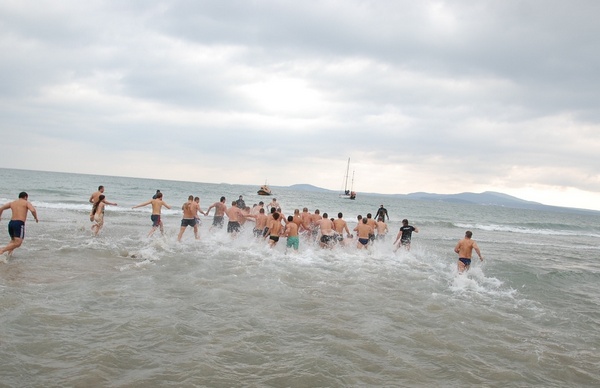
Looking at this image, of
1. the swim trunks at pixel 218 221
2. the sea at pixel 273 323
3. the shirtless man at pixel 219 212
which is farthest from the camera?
the swim trunks at pixel 218 221

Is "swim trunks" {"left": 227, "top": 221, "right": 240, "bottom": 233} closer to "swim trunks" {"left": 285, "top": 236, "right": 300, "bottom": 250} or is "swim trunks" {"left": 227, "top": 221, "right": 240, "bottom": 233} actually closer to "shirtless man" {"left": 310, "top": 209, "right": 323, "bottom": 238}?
"shirtless man" {"left": 310, "top": 209, "right": 323, "bottom": 238}

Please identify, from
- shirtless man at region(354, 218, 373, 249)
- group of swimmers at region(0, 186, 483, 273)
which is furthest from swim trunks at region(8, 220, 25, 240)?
shirtless man at region(354, 218, 373, 249)

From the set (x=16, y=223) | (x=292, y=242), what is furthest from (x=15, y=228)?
(x=292, y=242)

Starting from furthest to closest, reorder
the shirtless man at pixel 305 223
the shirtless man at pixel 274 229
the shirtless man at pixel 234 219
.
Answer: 1. the shirtless man at pixel 305 223
2. the shirtless man at pixel 234 219
3. the shirtless man at pixel 274 229

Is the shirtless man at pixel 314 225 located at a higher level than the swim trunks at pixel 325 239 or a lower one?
higher

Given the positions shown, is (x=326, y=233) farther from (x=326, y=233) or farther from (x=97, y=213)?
(x=97, y=213)

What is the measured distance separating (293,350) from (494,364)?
287cm

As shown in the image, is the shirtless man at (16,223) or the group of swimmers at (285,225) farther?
the group of swimmers at (285,225)

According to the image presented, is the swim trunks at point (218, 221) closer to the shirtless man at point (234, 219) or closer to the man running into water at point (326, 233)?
the shirtless man at point (234, 219)

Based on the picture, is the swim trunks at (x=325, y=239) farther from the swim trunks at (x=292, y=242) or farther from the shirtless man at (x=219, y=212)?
the shirtless man at (x=219, y=212)

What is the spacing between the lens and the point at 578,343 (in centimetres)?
714

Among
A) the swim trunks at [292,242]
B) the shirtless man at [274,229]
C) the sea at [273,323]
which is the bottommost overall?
the sea at [273,323]

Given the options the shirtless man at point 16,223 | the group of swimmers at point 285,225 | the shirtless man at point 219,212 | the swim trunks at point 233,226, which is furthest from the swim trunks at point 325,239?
Answer: the shirtless man at point 16,223

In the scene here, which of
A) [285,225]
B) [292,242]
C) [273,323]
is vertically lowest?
[273,323]
